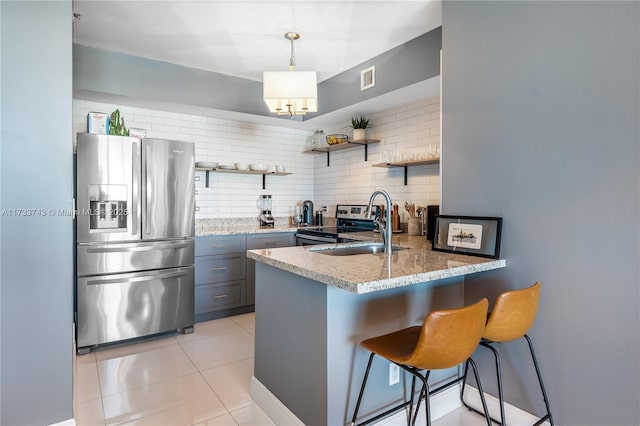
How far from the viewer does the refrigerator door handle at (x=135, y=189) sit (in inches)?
116

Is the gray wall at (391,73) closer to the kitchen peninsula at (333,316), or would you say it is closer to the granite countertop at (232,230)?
the granite countertop at (232,230)

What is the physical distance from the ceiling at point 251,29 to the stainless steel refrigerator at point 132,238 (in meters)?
0.85

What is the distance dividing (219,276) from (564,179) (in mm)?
3065

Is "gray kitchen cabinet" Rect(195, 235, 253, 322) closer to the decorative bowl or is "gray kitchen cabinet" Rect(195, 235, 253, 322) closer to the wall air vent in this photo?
the decorative bowl

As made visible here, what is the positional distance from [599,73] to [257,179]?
11.8 ft

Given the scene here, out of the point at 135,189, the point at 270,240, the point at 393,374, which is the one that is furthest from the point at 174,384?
the point at 270,240

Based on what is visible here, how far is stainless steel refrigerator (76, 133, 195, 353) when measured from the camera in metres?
2.81

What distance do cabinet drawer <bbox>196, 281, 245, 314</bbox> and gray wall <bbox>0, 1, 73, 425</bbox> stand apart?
1.72 meters

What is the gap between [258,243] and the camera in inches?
152

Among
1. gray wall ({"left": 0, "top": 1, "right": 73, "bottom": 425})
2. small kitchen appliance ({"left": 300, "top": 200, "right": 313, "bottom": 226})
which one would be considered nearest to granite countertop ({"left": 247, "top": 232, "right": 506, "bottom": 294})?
gray wall ({"left": 0, "top": 1, "right": 73, "bottom": 425})

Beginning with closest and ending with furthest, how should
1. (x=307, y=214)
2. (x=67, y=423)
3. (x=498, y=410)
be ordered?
(x=67, y=423) < (x=498, y=410) < (x=307, y=214)

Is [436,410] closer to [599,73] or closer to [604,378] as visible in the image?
[604,378]

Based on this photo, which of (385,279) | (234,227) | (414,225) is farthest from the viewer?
(234,227)

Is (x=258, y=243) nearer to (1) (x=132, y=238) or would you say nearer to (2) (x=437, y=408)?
(1) (x=132, y=238)
